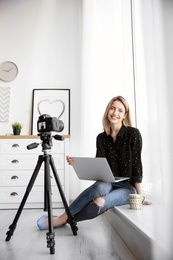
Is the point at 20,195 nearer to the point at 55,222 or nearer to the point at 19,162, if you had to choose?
the point at 19,162

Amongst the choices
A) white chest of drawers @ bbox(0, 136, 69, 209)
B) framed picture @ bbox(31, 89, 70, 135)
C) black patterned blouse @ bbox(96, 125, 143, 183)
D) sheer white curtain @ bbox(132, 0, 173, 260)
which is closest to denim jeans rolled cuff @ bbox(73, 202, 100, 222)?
black patterned blouse @ bbox(96, 125, 143, 183)

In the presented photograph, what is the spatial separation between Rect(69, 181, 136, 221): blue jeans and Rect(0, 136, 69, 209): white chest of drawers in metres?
1.08

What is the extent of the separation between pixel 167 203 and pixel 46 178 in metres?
0.78

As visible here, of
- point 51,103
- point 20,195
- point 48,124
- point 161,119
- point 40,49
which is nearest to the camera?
point 161,119

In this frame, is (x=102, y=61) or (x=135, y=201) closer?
(x=135, y=201)

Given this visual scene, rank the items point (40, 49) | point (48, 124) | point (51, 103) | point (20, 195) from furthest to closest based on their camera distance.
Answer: point (40, 49) → point (51, 103) → point (20, 195) → point (48, 124)

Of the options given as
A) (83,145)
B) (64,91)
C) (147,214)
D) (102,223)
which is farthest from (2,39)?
(147,214)

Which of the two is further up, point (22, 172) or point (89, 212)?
point (22, 172)

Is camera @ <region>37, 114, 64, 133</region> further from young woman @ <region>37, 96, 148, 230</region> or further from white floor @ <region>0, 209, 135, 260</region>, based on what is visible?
white floor @ <region>0, 209, 135, 260</region>

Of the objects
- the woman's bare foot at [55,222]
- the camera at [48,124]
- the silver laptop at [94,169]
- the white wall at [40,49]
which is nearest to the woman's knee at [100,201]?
the silver laptop at [94,169]

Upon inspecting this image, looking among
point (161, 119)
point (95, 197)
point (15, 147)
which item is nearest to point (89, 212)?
point (95, 197)

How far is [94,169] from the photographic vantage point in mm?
1575

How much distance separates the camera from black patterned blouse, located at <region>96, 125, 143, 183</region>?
1726mm

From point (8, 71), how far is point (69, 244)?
265 centimetres
